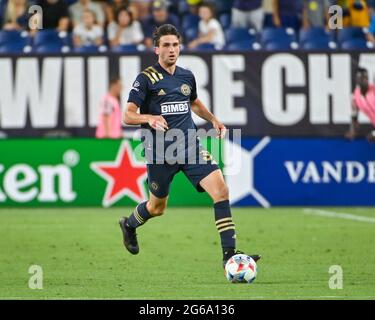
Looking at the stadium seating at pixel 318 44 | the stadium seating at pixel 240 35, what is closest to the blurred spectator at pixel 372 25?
the stadium seating at pixel 318 44

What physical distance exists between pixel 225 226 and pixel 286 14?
11.6m

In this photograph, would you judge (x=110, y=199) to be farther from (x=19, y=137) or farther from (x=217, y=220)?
(x=217, y=220)

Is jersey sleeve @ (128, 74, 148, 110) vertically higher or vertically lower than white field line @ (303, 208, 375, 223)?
higher

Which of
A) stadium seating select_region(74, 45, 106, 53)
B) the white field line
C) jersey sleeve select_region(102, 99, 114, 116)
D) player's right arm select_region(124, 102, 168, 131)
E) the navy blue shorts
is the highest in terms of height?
stadium seating select_region(74, 45, 106, 53)

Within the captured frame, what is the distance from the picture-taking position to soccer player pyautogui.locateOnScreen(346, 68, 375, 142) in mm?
20078

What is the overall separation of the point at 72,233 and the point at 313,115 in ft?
19.7

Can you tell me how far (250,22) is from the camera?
2188 cm

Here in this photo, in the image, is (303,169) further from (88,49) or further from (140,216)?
(140,216)

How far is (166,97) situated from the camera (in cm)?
1155

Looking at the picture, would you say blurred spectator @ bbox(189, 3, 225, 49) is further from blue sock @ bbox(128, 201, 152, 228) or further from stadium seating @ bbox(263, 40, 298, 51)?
blue sock @ bbox(128, 201, 152, 228)

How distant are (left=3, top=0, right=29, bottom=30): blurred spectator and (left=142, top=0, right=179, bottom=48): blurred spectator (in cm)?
230

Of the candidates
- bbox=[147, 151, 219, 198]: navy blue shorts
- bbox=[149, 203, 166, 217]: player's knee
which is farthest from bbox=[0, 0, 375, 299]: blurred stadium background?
bbox=[147, 151, 219, 198]: navy blue shorts

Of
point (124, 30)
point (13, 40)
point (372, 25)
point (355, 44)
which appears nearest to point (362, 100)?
point (355, 44)
